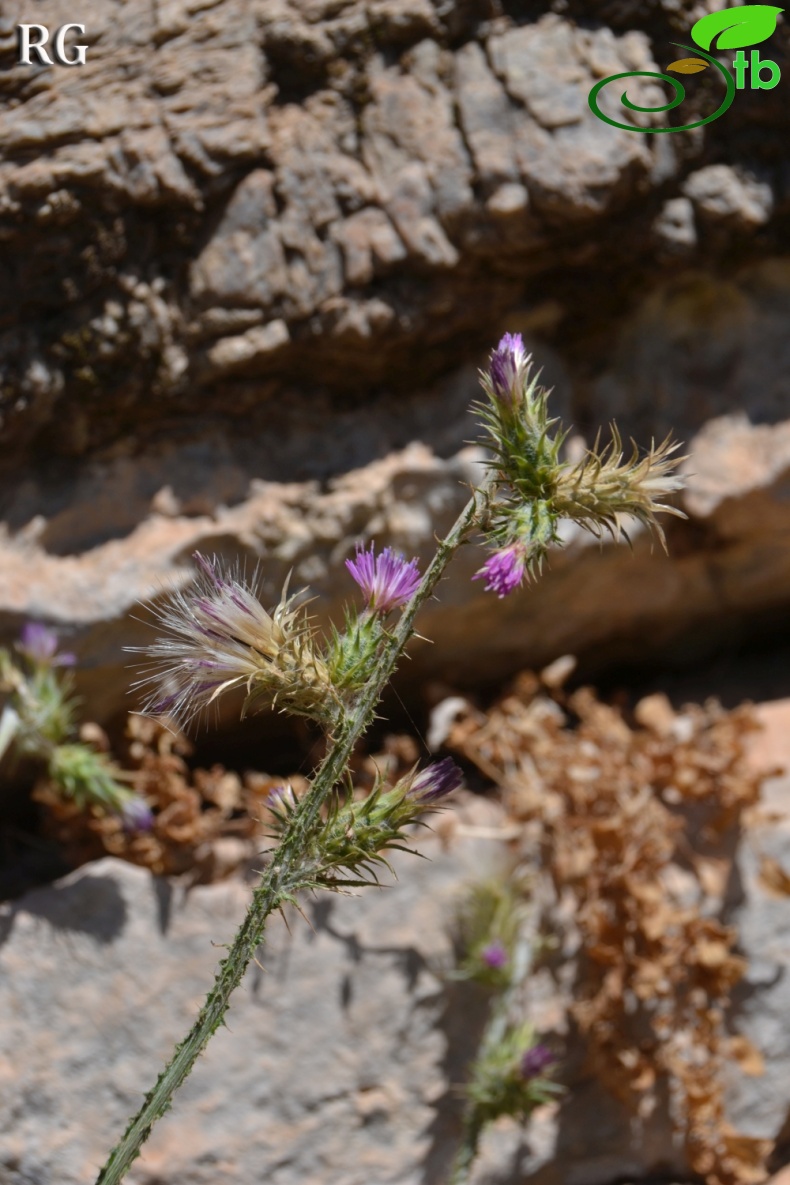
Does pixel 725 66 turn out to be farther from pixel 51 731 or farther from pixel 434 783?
pixel 51 731

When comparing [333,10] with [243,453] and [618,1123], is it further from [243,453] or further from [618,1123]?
[618,1123]

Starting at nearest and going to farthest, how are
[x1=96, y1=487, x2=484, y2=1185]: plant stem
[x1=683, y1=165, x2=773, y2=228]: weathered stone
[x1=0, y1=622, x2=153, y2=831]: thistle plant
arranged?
[x1=96, y1=487, x2=484, y2=1185]: plant stem
[x1=0, y1=622, x2=153, y2=831]: thistle plant
[x1=683, y1=165, x2=773, y2=228]: weathered stone

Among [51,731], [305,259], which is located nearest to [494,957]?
[51,731]

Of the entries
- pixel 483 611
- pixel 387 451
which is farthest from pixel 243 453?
pixel 483 611

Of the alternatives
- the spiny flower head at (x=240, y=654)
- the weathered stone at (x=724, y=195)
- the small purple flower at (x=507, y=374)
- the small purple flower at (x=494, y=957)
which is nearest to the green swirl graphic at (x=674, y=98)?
the weathered stone at (x=724, y=195)

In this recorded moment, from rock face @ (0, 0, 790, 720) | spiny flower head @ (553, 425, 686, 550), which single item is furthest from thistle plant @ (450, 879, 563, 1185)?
spiny flower head @ (553, 425, 686, 550)

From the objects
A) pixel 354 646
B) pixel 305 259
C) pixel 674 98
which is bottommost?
pixel 354 646

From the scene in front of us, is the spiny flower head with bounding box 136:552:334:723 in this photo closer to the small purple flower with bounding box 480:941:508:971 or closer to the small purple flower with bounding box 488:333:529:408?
the small purple flower with bounding box 488:333:529:408
